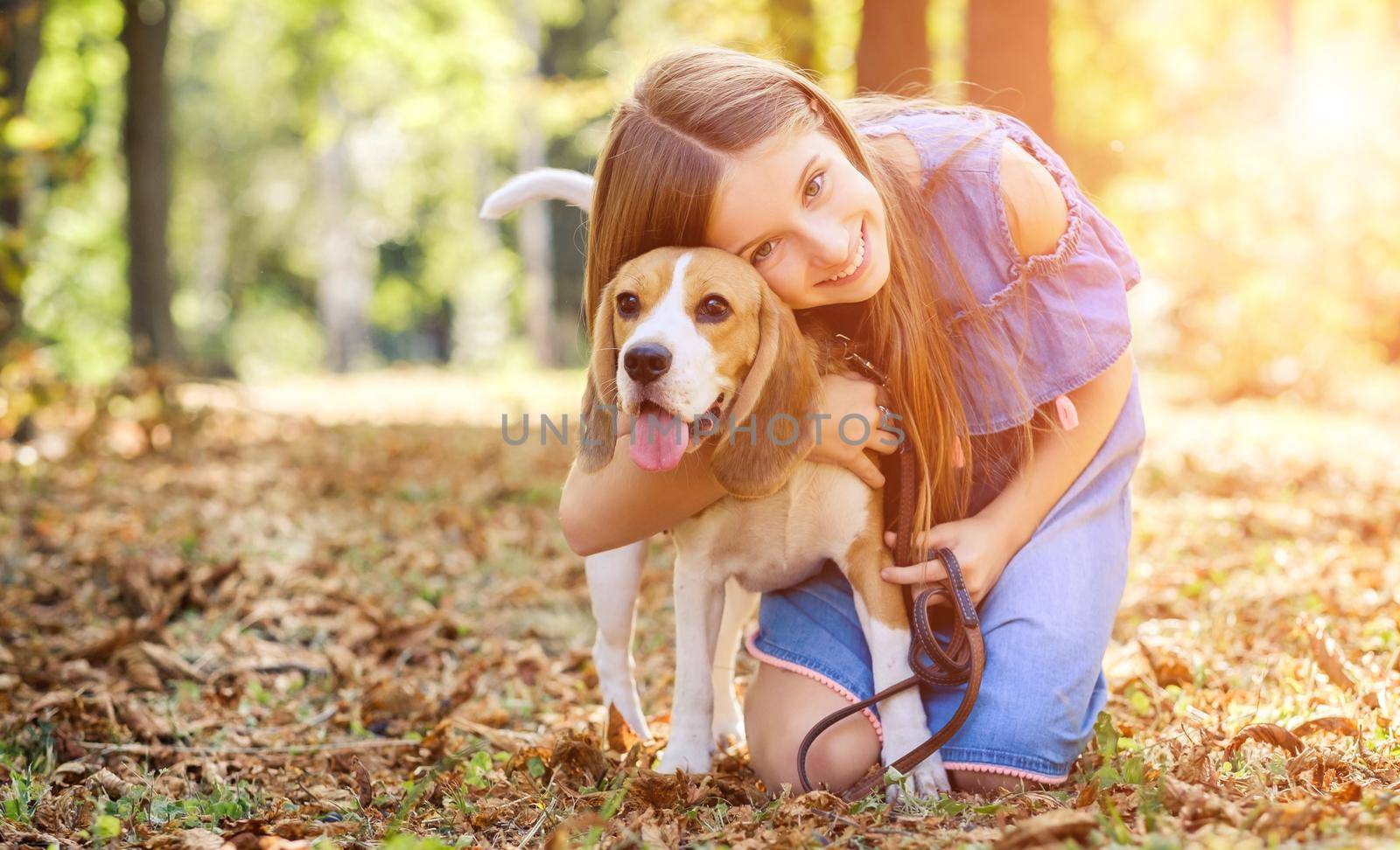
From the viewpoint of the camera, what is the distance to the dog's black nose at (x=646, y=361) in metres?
2.34

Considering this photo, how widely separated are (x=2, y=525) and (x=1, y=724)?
8.62 ft

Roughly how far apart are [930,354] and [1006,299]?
30 centimetres

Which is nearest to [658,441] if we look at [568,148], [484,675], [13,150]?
[484,675]

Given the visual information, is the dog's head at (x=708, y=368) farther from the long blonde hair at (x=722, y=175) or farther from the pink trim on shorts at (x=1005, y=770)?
the pink trim on shorts at (x=1005, y=770)

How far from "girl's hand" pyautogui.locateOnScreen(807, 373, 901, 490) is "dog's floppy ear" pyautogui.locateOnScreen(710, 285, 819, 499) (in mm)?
99

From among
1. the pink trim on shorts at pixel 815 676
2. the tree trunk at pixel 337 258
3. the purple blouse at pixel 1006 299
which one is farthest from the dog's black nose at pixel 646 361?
the tree trunk at pixel 337 258

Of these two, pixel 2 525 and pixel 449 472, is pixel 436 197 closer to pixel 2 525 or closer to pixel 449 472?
pixel 449 472

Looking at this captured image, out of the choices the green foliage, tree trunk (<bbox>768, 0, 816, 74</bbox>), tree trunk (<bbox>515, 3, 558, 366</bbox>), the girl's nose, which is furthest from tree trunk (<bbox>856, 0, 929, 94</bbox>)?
tree trunk (<bbox>515, 3, 558, 366</bbox>)

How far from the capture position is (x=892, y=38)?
21.4 feet

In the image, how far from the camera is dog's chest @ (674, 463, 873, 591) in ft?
8.89

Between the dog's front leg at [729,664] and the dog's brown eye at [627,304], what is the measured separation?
3.33 ft

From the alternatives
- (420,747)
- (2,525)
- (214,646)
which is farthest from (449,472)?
(420,747)

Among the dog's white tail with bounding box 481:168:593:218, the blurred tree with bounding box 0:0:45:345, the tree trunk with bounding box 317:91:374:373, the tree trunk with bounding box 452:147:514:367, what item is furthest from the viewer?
the tree trunk with bounding box 452:147:514:367

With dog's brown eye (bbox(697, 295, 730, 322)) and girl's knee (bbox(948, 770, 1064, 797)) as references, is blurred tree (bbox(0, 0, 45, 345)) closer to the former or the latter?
dog's brown eye (bbox(697, 295, 730, 322))
